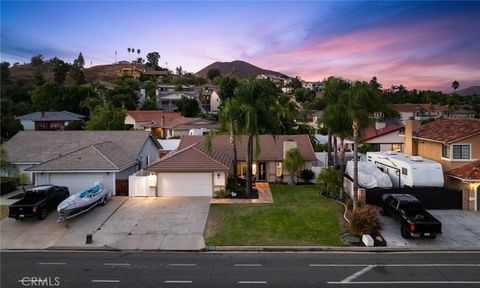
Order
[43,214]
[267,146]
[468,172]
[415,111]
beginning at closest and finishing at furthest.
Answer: [43,214] → [468,172] → [267,146] → [415,111]

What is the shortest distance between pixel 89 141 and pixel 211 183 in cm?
1461

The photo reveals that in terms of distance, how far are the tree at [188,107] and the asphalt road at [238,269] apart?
8325 centimetres

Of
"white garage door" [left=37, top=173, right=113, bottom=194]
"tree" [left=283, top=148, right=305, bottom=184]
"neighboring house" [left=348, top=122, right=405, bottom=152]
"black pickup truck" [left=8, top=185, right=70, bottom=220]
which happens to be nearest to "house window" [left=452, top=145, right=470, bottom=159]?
"tree" [left=283, top=148, right=305, bottom=184]

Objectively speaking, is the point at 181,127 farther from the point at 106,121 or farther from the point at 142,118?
the point at 106,121

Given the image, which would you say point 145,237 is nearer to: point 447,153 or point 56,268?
point 56,268

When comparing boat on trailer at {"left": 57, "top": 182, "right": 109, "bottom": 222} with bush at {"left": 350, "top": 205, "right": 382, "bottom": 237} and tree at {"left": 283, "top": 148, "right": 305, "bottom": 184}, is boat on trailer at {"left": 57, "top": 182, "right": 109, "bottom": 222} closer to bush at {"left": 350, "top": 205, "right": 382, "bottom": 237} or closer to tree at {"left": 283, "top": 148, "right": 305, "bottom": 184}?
tree at {"left": 283, "top": 148, "right": 305, "bottom": 184}

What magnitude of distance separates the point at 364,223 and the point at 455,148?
12.5 metres

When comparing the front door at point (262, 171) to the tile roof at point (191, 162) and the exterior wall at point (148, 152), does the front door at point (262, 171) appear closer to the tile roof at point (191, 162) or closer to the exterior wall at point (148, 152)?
the tile roof at point (191, 162)

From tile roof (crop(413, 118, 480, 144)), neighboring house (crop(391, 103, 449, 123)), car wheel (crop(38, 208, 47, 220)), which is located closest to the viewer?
car wheel (crop(38, 208, 47, 220))

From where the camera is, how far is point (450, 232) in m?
20.8

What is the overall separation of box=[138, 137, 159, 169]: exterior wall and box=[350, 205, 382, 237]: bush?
21.0 metres

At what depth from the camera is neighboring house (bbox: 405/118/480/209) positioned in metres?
25.1

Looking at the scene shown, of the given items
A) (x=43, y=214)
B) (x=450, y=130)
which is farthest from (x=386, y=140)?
(x=43, y=214)

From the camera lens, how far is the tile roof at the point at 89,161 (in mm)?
27750
